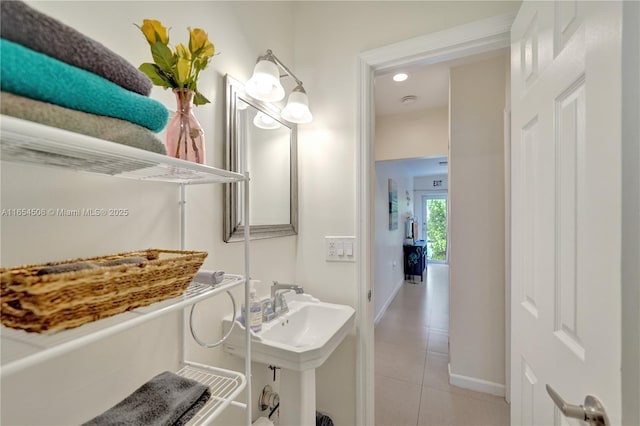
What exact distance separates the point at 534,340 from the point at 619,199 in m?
0.60

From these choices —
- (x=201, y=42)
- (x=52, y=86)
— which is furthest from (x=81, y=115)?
(x=201, y=42)

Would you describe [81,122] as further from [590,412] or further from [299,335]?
[299,335]

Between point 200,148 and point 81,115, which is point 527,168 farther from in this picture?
point 81,115

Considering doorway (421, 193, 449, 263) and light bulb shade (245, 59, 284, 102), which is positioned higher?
light bulb shade (245, 59, 284, 102)

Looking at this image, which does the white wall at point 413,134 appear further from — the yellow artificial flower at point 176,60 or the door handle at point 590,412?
the door handle at point 590,412

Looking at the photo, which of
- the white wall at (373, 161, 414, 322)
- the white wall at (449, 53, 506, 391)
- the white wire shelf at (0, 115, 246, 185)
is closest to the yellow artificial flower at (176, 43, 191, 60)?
the white wire shelf at (0, 115, 246, 185)

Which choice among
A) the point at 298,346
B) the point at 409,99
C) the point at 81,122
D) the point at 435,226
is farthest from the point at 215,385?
the point at 435,226

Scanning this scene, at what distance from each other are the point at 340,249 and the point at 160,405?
3.38 feet

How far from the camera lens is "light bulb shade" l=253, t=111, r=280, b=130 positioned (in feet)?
4.37

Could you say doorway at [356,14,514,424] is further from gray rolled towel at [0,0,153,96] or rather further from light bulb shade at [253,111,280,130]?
gray rolled towel at [0,0,153,96]

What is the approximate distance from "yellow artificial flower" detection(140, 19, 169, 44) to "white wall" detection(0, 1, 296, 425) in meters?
0.19

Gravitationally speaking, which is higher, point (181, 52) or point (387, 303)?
point (181, 52)

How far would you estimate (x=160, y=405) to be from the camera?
2.04 feet

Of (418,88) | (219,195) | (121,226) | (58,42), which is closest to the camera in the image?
(58,42)
